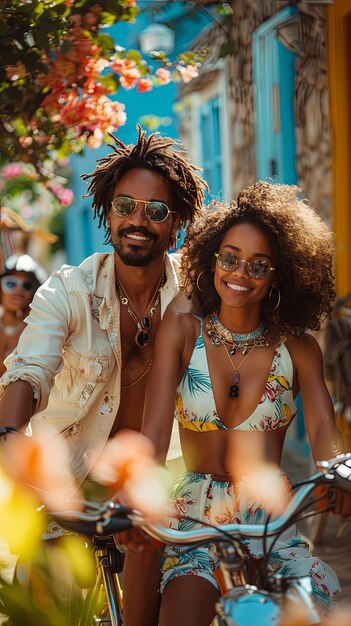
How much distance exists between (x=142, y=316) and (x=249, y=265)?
31.1 inches

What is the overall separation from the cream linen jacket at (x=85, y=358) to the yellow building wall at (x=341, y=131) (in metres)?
3.52

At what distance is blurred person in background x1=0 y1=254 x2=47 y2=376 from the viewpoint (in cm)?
573

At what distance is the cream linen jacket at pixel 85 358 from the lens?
3416 millimetres

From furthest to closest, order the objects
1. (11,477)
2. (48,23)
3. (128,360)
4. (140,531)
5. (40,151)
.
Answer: (40,151) → (48,23) → (128,360) → (11,477) → (140,531)

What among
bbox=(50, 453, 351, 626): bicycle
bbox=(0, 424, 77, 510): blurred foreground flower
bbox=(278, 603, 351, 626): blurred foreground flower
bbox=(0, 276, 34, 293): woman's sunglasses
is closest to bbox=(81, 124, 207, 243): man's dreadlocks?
bbox=(0, 424, 77, 510): blurred foreground flower

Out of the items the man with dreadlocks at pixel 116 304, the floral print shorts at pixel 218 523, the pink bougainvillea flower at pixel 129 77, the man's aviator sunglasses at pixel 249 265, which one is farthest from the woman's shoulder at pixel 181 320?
the pink bougainvillea flower at pixel 129 77

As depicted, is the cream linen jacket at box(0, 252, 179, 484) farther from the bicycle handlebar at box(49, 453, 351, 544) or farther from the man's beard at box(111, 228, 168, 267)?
the bicycle handlebar at box(49, 453, 351, 544)

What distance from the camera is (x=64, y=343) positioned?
3420mm

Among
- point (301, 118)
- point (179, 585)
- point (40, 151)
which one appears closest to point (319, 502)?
point (179, 585)

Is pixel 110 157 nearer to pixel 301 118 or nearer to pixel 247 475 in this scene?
pixel 247 475

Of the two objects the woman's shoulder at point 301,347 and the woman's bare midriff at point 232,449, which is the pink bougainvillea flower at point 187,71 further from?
the woman's bare midriff at point 232,449

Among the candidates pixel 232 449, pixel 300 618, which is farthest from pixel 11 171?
pixel 300 618

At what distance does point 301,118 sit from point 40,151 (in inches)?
106

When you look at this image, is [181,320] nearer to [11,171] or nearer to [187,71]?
[187,71]
